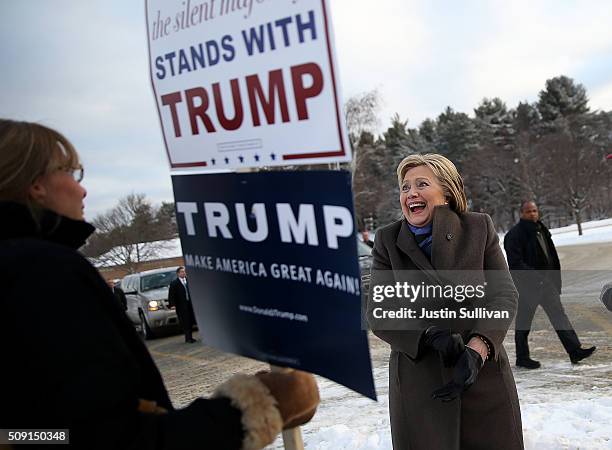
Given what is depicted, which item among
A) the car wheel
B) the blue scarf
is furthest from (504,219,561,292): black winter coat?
the car wheel

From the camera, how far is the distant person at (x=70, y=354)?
111 centimetres

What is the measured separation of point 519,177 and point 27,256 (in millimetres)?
35915

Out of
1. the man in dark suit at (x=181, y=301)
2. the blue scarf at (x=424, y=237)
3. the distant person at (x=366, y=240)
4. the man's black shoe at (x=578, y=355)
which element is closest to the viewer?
the blue scarf at (x=424, y=237)

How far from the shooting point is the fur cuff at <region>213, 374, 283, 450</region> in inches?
52.1

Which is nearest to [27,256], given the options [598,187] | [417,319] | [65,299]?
[65,299]

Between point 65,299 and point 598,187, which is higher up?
point 65,299

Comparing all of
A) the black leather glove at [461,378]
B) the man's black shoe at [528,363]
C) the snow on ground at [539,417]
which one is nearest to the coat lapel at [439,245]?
the black leather glove at [461,378]

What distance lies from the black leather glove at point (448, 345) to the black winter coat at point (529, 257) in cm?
403

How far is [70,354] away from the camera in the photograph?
43.9 inches

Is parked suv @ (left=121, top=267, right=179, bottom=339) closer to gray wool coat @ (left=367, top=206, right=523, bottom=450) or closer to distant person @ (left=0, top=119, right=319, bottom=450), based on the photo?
gray wool coat @ (left=367, top=206, right=523, bottom=450)

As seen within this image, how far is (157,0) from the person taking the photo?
1.70 meters

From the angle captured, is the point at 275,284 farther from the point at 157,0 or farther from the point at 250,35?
the point at 157,0

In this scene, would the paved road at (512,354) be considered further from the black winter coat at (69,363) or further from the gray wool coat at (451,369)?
the black winter coat at (69,363)

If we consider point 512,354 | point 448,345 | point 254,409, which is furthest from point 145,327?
point 254,409
